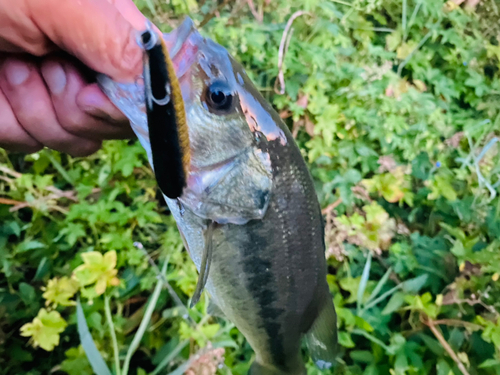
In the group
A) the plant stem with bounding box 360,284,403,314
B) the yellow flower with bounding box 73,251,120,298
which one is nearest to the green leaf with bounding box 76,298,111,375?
the yellow flower with bounding box 73,251,120,298

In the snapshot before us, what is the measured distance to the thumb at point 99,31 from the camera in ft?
2.26

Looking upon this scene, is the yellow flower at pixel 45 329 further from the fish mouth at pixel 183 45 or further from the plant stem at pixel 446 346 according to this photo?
the plant stem at pixel 446 346

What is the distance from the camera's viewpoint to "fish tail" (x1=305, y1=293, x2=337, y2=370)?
1132 millimetres

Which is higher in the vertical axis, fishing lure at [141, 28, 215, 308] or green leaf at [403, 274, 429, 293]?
fishing lure at [141, 28, 215, 308]

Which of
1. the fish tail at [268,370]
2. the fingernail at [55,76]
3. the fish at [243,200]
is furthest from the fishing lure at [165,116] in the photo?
the fish tail at [268,370]

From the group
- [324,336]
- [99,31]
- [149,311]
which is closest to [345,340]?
[324,336]

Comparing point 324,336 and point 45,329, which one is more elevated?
point 45,329

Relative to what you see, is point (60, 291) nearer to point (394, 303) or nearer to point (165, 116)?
point (165, 116)

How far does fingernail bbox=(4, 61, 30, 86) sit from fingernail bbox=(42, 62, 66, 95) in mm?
55

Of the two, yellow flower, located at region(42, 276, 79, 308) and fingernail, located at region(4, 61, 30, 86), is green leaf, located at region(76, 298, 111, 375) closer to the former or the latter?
yellow flower, located at region(42, 276, 79, 308)

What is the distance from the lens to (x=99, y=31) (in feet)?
2.27

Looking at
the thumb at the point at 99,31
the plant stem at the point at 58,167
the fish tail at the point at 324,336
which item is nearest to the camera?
the thumb at the point at 99,31

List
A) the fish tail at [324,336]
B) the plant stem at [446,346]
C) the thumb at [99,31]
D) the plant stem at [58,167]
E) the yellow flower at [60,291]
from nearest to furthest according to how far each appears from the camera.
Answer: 1. the thumb at [99,31]
2. the fish tail at [324,336]
3. the yellow flower at [60,291]
4. the plant stem at [446,346]
5. the plant stem at [58,167]

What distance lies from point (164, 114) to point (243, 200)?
0.43 m
